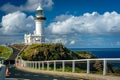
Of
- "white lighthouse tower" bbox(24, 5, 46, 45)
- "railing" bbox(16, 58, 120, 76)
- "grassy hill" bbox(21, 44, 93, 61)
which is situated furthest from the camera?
"white lighthouse tower" bbox(24, 5, 46, 45)

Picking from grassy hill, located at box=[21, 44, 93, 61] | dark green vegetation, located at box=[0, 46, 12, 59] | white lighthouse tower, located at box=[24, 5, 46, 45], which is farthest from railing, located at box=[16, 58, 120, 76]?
white lighthouse tower, located at box=[24, 5, 46, 45]

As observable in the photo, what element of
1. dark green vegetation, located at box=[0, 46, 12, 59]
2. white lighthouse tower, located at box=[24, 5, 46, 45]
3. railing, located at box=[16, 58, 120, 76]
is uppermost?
white lighthouse tower, located at box=[24, 5, 46, 45]

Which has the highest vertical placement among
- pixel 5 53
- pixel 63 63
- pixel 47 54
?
pixel 63 63

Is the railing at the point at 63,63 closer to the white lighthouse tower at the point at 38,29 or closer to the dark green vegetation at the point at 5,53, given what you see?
the dark green vegetation at the point at 5,53

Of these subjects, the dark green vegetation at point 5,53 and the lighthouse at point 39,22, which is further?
the lighthouse at point 39,22

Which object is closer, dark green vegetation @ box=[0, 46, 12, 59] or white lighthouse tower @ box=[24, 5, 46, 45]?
dark green vegetation @ box=[0, 46, 12, 59]

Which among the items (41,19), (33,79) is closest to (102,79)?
(33,79)

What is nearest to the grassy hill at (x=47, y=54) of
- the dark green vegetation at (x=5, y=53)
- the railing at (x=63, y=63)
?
the dark green vegetation at (x=5, y=53)

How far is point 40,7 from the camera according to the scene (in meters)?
116

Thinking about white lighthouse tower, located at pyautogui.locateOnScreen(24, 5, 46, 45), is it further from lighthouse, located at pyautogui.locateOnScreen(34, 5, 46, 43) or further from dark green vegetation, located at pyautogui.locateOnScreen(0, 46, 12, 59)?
dark green vegetation, located at pyautogui.locateOnScreen(0, 46, 12, 59)

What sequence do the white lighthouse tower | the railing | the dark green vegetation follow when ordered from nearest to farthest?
the railing → the dark green vegetation → the white lighthouse tower

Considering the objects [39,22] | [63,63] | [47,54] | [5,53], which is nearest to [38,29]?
[39,22]

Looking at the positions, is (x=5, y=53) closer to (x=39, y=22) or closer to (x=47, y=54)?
(x=39, y=22)

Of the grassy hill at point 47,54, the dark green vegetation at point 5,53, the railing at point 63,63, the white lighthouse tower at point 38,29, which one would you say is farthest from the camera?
the white lighthouse tower at point 38,29
